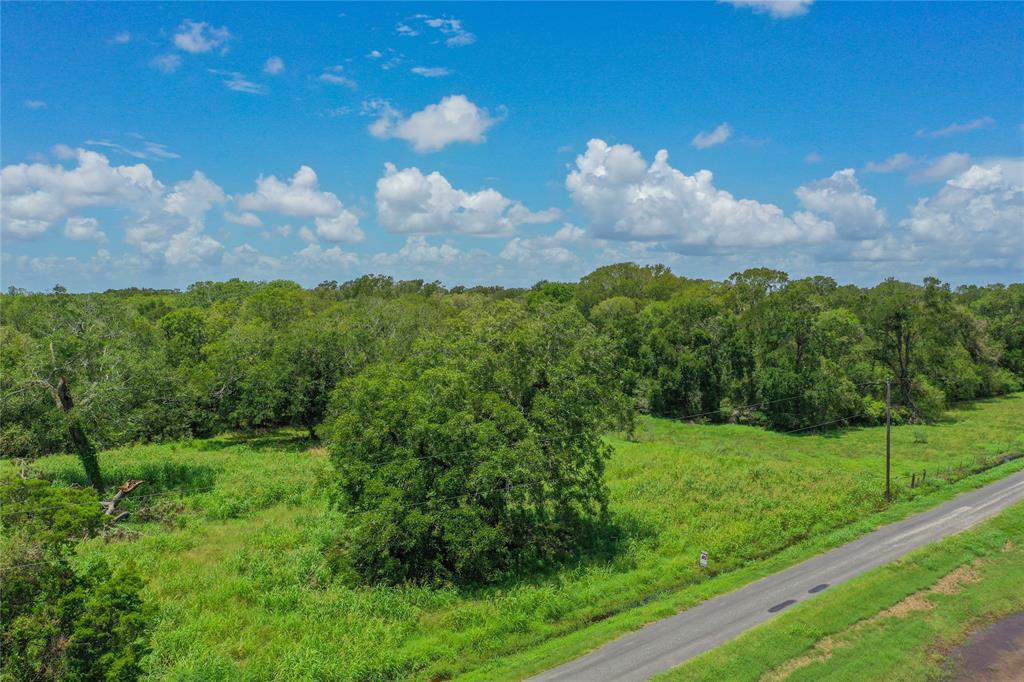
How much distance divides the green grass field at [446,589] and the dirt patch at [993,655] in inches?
278

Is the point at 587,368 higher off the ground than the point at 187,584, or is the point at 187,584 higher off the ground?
the point at 587,368

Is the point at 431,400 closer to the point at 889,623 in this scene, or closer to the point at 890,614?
the point at 889,623

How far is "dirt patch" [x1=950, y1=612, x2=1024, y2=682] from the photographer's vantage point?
1775 centimetres

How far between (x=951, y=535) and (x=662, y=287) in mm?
84983

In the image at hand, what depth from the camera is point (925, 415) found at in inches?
2323

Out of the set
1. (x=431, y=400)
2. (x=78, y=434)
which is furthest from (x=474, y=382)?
(x=78, y=434)

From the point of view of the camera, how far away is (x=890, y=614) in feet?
69.0

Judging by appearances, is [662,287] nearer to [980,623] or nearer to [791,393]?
[791,393]

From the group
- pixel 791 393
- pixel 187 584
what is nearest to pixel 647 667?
pixel 187 584

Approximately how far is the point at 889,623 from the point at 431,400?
18.2 meters

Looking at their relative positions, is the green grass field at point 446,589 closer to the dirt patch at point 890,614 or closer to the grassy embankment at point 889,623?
the grassy embankment at point 889,623

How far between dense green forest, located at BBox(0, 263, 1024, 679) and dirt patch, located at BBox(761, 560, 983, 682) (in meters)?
9.96

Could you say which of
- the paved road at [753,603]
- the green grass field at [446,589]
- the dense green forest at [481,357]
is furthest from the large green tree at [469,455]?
the paved road at [753,603]

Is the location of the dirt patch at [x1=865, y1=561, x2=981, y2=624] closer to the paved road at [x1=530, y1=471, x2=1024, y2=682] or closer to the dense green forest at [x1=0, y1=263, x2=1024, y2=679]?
the paved road at [x1=530, y1=471, x2=1024, y2=682]
